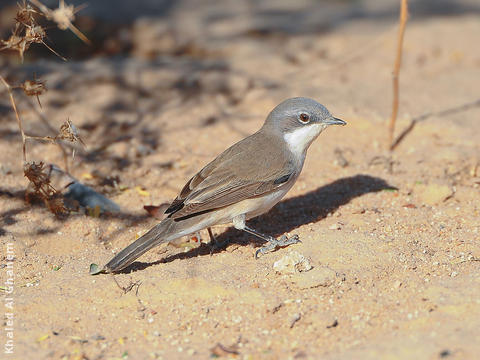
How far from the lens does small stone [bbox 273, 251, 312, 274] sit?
4.78 m

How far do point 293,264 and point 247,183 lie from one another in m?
1.11

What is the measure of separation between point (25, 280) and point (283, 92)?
4.77 meters

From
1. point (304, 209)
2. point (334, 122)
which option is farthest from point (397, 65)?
point (304, 209)

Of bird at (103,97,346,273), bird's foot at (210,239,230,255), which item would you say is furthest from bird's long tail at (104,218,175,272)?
bird's foot at (210,239,230,255)

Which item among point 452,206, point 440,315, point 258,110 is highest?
point 258,110

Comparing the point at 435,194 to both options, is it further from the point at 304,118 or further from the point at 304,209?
the point at 304,118

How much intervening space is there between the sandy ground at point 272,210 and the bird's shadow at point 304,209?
29mm

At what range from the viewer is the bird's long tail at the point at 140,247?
4.97 meters

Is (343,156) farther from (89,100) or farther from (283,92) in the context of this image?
(89,100)

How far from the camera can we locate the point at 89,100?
8414mm

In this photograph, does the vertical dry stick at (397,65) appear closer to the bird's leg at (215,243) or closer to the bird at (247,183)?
the bird at (247,183)

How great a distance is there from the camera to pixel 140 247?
5.06m

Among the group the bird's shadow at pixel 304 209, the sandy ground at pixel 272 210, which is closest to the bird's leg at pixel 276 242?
the sandy ground at pixel 272 210

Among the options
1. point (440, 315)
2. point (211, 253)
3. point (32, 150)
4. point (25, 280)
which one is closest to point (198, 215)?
point (211, 253)
